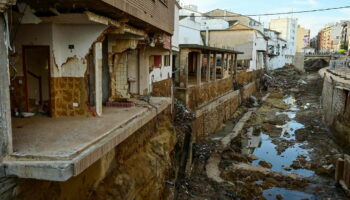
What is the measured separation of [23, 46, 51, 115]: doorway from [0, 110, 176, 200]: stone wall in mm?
2305

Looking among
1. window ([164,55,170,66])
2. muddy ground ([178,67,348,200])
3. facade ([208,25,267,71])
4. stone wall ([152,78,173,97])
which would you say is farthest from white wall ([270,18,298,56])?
stone wall ([152,78,173,97])

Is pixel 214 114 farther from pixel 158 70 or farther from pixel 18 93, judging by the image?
pixel 18 93

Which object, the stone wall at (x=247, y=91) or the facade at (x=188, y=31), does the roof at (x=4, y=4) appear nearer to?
the facade at (x=188, y=31)

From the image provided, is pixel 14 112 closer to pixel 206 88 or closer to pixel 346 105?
pixel 206 88

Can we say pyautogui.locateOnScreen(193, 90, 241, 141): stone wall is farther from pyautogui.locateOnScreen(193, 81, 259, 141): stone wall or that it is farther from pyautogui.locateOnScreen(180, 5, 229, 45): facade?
pyautogui.locateOnScreen(180, 5, 229, 45): facade

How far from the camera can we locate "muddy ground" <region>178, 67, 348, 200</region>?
481 inches

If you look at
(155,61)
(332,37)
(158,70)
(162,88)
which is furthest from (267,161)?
(332,37)

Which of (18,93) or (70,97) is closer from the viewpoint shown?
(18,93)

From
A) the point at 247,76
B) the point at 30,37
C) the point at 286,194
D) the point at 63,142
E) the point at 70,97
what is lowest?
the point at 286,194

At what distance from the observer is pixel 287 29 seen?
273 ft

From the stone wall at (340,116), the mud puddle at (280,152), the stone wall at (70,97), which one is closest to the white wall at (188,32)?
the mud puddle at (280,152)

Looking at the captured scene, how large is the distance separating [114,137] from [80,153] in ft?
4.31

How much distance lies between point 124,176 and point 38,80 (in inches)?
142

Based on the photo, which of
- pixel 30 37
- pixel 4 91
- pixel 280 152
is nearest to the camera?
pixel 4 91
